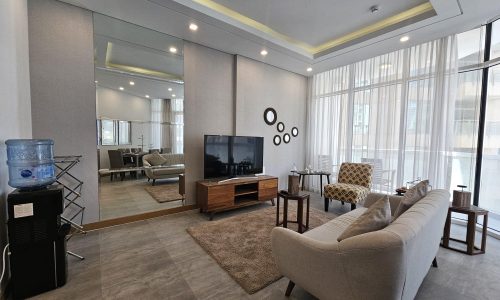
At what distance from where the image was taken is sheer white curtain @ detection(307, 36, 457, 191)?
332 centimetres

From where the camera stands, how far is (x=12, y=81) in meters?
1.95

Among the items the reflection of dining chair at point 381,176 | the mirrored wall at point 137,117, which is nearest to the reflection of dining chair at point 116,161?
the mirrored wall at point 137,117

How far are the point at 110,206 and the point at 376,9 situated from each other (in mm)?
4940

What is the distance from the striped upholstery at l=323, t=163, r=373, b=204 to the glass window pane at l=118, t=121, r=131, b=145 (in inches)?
143

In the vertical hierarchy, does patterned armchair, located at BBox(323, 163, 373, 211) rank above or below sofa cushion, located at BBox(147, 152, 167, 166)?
below

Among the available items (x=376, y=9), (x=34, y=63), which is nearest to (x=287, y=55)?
(x=376, y=9)

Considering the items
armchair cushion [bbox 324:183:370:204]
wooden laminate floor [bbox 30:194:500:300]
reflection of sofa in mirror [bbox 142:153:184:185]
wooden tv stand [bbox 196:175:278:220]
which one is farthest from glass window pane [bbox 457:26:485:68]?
reflection of sofa in mirror [bbox 142:153:184:185]

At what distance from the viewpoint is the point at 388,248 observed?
1.05m

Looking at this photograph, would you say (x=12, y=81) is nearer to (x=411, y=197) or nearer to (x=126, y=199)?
(x=126, y=199)

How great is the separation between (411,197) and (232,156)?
9.02 feet

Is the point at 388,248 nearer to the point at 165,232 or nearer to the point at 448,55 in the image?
the point at 165,232

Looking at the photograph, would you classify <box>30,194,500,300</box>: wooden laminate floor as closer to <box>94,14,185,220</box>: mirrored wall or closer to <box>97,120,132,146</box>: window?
<box>94,14,185,220</box>: mirrored wall

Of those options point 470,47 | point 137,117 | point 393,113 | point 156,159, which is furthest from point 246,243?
point 470,47

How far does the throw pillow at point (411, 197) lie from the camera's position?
6.02 feet
